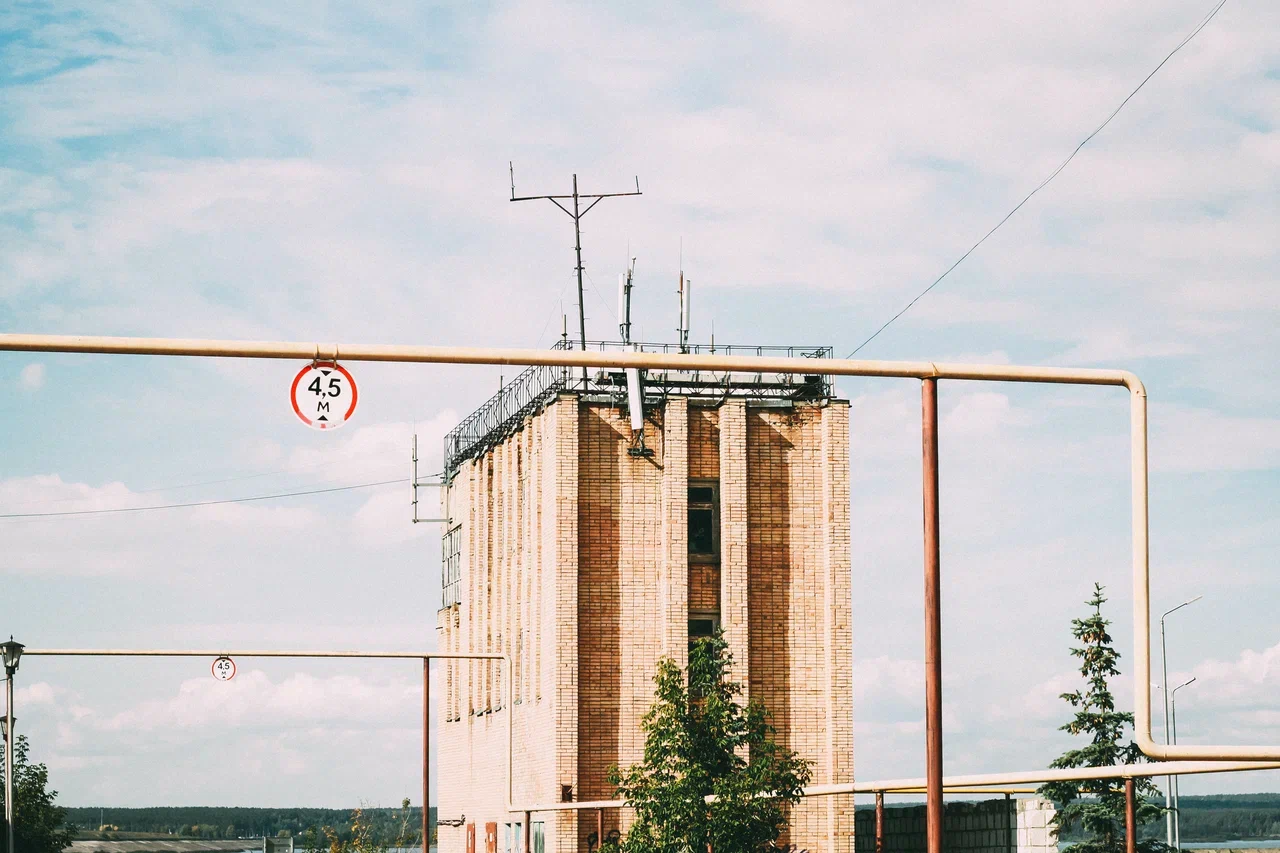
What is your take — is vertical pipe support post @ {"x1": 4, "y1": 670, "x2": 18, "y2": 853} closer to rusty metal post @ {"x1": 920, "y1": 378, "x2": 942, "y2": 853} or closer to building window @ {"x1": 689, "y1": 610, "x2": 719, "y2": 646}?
building window @ {"x1": 689, "y1": 610, "x2": 719, "y2": 646}

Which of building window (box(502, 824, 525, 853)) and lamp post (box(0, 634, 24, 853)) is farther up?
lamp post (box(0, 634, 24, 853))

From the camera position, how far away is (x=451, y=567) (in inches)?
2440

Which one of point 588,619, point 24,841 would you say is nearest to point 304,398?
point 588,619

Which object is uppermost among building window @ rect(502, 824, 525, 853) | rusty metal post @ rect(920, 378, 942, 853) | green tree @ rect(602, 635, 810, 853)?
rusty metal post @ rect(920, 378, 942, 853)

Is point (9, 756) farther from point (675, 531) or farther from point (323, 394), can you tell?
point (323, 394)

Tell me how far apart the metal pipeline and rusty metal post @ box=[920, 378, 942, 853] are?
81 cm

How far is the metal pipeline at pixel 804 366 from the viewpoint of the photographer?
44.9 ft

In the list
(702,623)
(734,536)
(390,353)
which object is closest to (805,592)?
(734,536)

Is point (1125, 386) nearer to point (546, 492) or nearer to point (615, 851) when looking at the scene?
point (615, 851)

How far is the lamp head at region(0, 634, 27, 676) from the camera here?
38875 mm

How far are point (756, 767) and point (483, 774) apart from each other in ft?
69.3

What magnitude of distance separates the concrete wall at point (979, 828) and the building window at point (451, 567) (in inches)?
692

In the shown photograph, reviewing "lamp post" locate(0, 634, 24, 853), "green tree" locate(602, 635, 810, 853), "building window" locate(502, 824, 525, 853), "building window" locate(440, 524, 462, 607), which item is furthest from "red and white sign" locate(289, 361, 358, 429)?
"building window" locate(440, 524, 462, 607)

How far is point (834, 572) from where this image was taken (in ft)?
149
